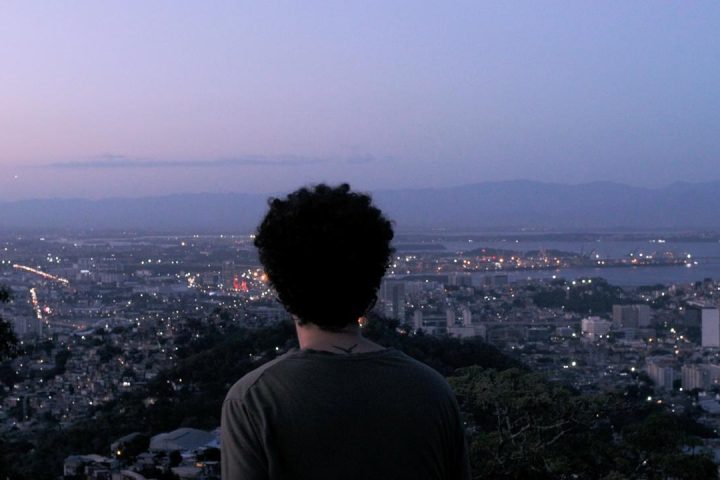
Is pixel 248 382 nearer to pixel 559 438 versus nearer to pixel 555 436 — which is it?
pixel 559 438

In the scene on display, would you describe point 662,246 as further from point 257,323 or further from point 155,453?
point 155,453

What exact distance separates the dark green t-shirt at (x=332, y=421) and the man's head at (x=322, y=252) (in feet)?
0.31

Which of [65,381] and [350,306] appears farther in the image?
[65,381]

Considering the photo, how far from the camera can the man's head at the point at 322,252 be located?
150cm

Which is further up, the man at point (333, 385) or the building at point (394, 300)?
the man at point (333, 385)

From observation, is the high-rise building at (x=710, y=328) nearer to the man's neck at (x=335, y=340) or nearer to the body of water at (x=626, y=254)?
the body of water at (x=626, y=254)

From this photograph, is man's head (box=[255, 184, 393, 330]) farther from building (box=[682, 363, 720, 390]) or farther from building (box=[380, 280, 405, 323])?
building (box=[380, 280, 405, 323])

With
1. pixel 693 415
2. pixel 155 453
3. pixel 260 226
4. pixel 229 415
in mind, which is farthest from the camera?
pixel 693 415

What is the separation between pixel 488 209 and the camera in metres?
42.7

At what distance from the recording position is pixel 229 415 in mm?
1445

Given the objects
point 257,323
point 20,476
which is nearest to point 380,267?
point 20,476

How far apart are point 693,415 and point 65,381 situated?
932cm

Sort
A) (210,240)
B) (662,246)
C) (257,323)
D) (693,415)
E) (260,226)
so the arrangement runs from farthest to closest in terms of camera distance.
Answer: (662,246) < (210,240) < (257,323) < (693,415) < (260,226)

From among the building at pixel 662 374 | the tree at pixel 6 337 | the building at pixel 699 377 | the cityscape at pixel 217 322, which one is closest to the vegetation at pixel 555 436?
the cityscape at pixel 217 322
